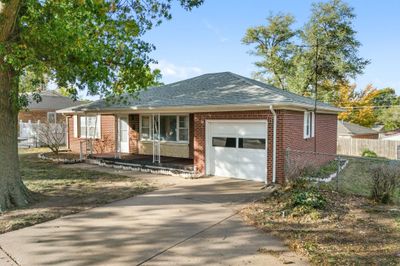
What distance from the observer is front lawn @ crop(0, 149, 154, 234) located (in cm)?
735

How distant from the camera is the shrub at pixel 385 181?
8.45 meters

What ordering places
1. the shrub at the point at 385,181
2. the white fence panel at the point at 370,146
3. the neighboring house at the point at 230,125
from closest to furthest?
the shrub at the point at 385,181, the neighboring house at the point at 230,125, the white fence panel at the point at 370,146

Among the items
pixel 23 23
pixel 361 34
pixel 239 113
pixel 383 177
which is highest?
pixel 361 34

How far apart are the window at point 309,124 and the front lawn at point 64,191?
6818 mm

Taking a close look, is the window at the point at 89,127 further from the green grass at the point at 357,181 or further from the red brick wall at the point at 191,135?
the green grass at the point at 357,181

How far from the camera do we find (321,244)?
18.2 ft

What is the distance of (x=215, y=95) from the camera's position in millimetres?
12734

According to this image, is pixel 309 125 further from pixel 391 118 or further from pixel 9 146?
pixel 391 118

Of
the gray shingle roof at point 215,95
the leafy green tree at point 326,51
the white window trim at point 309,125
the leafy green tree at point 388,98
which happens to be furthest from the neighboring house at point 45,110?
the leafy green tree at point 388,98

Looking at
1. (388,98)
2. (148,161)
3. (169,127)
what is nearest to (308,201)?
(148,161)

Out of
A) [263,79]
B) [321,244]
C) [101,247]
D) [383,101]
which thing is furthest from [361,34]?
[383,101]

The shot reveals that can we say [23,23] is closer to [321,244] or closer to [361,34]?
[321,244]

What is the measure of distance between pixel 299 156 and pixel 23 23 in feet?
30.0

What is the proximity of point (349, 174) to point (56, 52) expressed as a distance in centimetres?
1275
